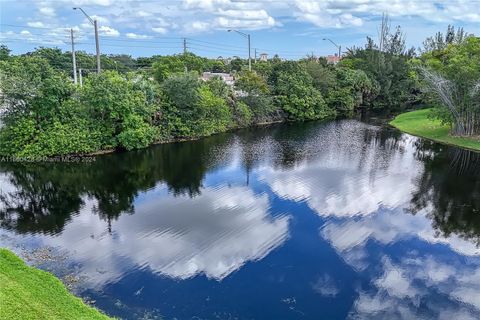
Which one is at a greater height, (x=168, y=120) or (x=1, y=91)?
(x=1, y=91)

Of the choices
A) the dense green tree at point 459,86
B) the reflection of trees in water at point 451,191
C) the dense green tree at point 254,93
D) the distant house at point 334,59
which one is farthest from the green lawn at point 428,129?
the distant house at point 334,59

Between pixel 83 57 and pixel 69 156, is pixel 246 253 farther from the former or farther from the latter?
pixel 83 57

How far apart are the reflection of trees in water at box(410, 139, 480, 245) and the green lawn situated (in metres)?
1.87

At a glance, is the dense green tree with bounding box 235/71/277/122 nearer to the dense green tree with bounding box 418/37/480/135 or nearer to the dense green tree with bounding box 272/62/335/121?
the dense green tree with bounding box 272/62/335/121

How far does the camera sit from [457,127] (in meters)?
32.5

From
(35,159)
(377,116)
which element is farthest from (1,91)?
(377,116)

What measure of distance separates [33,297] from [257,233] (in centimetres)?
834

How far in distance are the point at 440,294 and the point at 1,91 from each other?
26.8 meters

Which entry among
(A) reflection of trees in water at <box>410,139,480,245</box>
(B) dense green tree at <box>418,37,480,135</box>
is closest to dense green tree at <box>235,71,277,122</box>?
(B) dense green tree at <box>418,37,480,135</box>

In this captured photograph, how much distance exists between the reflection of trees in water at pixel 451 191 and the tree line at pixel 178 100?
485 centimetres

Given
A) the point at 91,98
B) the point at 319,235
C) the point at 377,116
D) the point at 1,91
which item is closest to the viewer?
the point at 319,235

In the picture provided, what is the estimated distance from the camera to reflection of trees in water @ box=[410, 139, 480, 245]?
56.2 ft

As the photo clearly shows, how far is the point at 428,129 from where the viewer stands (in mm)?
36219

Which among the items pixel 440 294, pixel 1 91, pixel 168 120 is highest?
pixel 1 91
